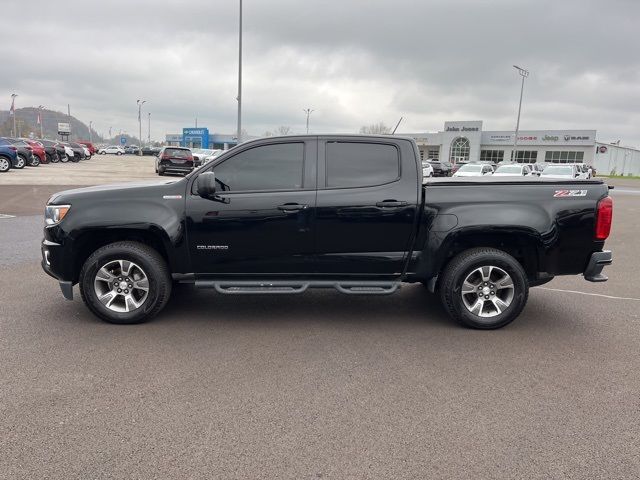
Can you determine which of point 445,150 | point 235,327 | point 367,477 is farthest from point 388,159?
point 445,150

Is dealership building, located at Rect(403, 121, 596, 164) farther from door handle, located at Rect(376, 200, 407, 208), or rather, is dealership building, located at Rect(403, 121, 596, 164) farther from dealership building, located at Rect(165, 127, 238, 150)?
door handle, located at Rect(376, 200, 407, 208)

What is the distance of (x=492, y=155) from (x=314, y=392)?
290ft

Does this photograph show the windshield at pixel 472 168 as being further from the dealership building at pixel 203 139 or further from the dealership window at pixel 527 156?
the dealership building at pixel 203 139

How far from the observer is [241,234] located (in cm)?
492

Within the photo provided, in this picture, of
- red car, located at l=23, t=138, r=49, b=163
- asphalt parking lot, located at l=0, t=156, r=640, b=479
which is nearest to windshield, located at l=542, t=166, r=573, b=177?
asphalt parking lot, located at l=0, t=156, r=640, b=479

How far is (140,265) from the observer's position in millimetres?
4926

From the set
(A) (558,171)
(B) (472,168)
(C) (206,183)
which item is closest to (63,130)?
(B) (472,168)

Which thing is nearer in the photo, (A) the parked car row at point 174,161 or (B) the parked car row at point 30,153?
(B) the parked car row at point 30,153

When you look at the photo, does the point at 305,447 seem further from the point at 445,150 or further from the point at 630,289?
the point at 445,150

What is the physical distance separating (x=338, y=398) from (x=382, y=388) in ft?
1.24

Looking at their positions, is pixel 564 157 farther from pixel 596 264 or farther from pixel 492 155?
pixel 596 264

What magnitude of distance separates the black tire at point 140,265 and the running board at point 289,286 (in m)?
0.37

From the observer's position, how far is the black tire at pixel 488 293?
4.99 meters

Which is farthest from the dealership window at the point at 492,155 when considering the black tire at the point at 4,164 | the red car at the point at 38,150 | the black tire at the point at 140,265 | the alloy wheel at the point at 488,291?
the black tire at the point at 140,265
